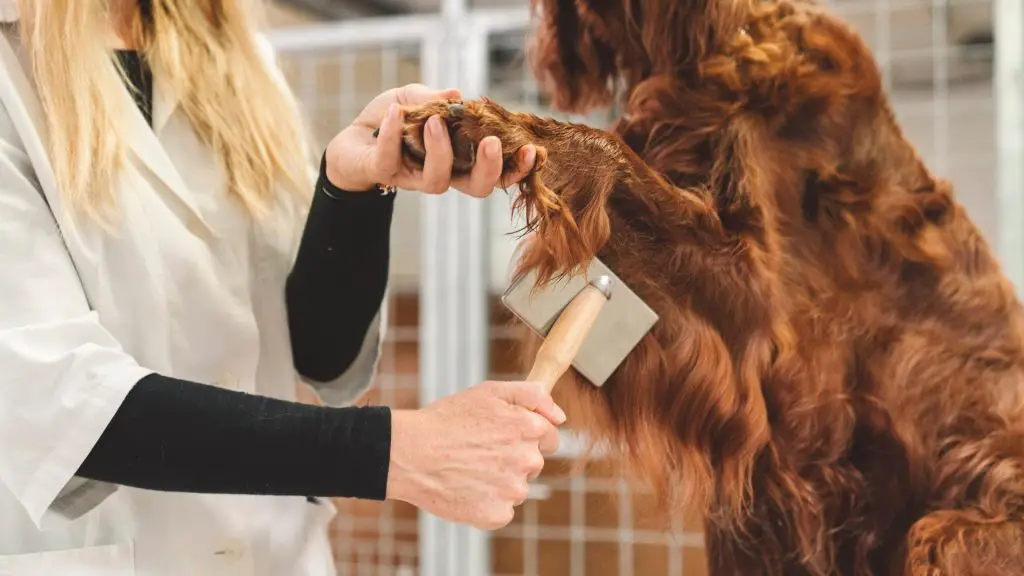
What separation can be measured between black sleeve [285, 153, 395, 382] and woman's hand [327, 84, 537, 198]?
2.6 inches

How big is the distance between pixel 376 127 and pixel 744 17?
36cm

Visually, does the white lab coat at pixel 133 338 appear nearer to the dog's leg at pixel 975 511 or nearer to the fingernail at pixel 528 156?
the fingernail at pixel 528 156

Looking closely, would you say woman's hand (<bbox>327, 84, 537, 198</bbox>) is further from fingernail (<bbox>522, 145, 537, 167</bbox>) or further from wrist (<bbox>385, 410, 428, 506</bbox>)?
wrist (<bbox>385, 410, 428, 506</bbox>)

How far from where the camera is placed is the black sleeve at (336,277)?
98cm

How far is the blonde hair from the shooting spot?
0.87 meters

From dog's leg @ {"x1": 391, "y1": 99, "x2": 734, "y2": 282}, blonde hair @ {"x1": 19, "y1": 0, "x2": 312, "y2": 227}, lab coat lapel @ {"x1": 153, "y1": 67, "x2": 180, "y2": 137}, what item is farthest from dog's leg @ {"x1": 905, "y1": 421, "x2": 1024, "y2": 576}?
lab coat lapel @ {"x1": 153, "y1": 67, "x2": 180, "y2": 137}

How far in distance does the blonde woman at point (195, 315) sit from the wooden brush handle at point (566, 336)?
0.03 metres

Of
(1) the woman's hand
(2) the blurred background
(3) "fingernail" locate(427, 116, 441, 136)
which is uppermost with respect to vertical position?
(3) "fingernail" locate(427, 116, 441, 136)

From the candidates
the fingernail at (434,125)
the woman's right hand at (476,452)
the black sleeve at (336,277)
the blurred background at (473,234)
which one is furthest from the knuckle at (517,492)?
the blurred background at (473,234)

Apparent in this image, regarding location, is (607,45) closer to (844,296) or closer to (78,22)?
(844,296)

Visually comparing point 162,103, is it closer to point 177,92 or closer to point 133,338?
point 177,92

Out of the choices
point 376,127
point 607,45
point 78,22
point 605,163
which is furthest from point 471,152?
point 78,22

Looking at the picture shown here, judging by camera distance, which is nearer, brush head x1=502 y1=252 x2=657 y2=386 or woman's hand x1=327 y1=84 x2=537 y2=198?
woman's hand x1=327 y1=84 x2=537 y2=198

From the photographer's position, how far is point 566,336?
76cm
